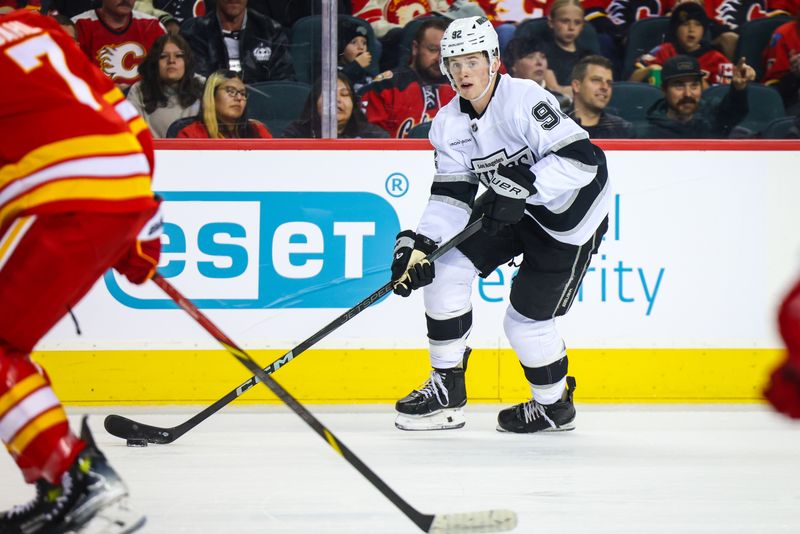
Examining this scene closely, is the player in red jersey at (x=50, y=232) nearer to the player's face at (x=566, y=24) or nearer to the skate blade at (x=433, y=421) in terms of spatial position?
the skate blade at (x=433, y=421)

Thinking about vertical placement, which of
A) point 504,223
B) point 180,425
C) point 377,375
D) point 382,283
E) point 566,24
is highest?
point 566,24

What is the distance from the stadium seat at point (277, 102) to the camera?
141 inches

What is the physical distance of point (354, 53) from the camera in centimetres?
368

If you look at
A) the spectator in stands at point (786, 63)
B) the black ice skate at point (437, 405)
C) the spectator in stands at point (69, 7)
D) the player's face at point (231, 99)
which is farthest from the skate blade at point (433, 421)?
the spectator in stands at point (69, 7)

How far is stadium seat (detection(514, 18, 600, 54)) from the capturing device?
3.79 m

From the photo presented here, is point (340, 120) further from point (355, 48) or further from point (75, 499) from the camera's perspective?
point (75, 499)

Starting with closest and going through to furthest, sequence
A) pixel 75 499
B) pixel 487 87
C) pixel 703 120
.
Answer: pixel 75 499 < pixel 487 87 < pixel 703 120

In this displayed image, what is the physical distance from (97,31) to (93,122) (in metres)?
2.04

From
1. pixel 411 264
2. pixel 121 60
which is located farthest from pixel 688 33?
pixel 121 60

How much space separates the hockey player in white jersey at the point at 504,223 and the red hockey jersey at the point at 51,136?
4.37 ft

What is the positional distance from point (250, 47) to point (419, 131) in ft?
2.08

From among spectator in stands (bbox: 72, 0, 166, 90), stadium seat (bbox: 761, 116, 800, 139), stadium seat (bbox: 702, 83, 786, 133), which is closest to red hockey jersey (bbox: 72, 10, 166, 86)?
spectator in stands (bbox: 72, 0, 166, 90)

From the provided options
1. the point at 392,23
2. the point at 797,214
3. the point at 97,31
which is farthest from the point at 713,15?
the point at 97,31

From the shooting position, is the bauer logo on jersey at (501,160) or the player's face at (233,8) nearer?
the bauer logo on jersey at (501,160)
